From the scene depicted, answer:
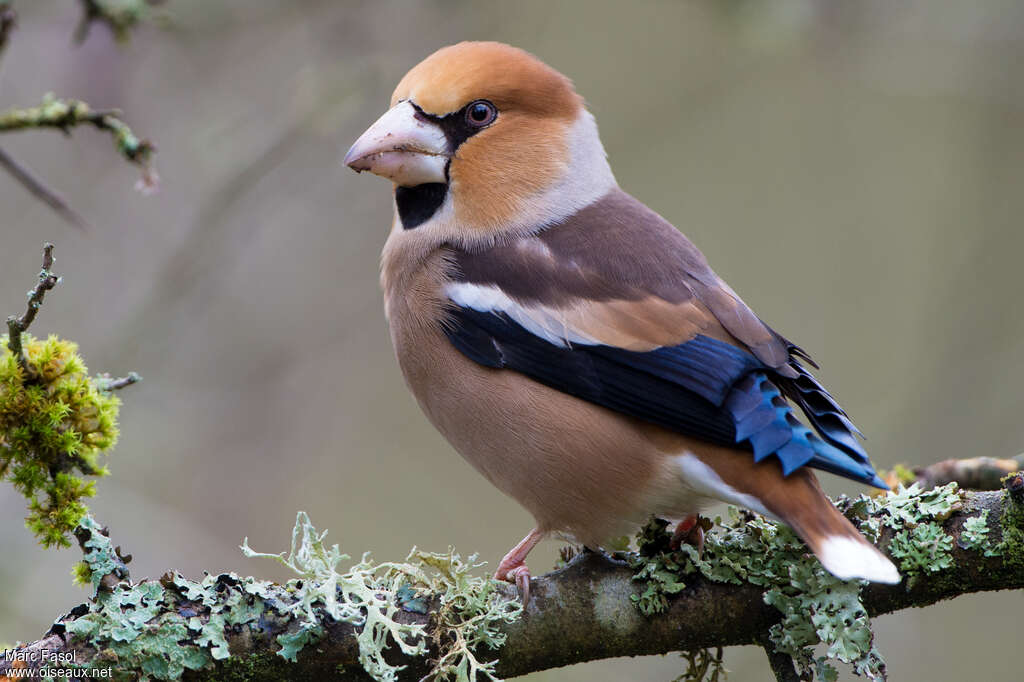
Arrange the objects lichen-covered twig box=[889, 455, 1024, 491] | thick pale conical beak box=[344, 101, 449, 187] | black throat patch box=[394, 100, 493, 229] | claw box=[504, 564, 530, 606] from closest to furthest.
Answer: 1. claw box=[504, 564, 530, 606]
2. lichen-covered twig box=[889, 455, 1024, 491]
3. thick pale conical beak box=[344, 101, 449, 187]
4. black throat patch box=[394, 100, 493, 229]

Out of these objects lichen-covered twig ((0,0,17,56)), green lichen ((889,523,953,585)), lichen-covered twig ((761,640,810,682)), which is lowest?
lichen-covered twig ((761,640,810,682))

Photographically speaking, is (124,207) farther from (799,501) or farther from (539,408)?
(799,501)

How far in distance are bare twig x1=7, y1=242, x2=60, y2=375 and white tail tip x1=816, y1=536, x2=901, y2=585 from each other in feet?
6.57

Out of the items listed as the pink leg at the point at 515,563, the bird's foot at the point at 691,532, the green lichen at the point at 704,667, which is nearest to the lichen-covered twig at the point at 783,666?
the green lichen at the point at 704,667

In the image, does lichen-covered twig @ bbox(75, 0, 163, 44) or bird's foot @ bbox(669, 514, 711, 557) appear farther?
lichen-covered twig @ bbox(75, 0, 163, 44)

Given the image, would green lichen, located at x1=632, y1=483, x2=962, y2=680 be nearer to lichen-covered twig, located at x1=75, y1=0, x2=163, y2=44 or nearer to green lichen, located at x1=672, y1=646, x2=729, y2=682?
green lichen, located at x1=672, y1=646, x2=729, y2=682

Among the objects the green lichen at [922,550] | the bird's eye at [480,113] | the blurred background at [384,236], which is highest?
the blurred background at [384,236]

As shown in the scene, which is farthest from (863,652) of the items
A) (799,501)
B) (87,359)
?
(87,359)

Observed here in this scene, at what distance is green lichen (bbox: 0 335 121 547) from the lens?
8.70 feet

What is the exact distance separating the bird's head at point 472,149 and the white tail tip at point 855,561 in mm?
1767

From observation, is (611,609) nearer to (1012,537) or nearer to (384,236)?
(1012,537)

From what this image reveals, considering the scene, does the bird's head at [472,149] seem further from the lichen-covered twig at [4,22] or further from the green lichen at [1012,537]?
the green lichen at [1012,537]

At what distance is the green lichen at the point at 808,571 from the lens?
2.75m

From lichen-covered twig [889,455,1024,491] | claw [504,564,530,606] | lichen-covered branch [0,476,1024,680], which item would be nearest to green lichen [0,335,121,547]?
lichen-covered branch [0,476,1024,680]
